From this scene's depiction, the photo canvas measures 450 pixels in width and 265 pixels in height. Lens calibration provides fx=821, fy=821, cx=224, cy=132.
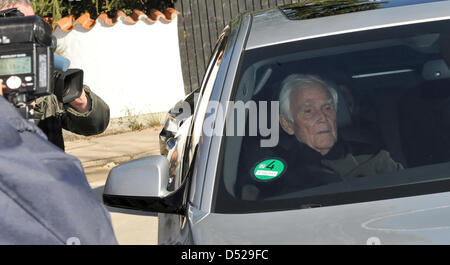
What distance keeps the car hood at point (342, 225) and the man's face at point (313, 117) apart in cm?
52

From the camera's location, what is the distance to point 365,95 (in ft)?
10.2

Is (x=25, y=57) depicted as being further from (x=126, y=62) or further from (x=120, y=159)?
(x=126, y=62)

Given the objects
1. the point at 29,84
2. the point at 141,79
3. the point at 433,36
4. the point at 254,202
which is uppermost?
the point at 29,84

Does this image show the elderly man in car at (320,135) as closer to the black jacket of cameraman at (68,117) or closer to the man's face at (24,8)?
the black jacket of cameraman at (68,117)

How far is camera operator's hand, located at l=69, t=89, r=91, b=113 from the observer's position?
11.6ft

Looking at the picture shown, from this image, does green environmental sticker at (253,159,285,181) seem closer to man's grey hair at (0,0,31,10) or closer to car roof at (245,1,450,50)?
car roof at (245,1,450,50)

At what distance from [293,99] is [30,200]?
2.06 meters

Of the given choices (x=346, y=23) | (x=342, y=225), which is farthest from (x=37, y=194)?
(x=346, y=23)

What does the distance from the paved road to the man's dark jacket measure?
4315 millimetres

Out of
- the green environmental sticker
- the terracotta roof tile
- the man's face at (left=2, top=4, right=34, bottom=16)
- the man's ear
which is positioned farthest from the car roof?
the terracotta roof tile

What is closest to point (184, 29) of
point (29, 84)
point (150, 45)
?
point (150, 45)

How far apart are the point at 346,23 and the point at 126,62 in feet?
28.2

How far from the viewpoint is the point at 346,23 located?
3111 mm

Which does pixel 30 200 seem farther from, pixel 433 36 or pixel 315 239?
pixel 433 36
